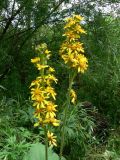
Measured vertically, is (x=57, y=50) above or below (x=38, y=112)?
above

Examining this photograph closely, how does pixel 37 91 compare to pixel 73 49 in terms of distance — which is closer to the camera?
pixel 37 91

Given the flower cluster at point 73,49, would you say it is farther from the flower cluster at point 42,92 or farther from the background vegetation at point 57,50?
the background vegetation at point 57,50

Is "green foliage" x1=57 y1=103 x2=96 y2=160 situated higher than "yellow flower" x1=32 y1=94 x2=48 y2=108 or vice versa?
"yellow flower" x1=32 y1=94 x2=48 y2=108

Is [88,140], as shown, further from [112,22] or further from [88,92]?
[112,22]

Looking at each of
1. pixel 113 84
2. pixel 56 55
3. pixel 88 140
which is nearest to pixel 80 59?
pixel 88 140

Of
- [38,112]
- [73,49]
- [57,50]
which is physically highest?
[57,50]

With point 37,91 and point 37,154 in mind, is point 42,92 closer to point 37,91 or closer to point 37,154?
point 37,91

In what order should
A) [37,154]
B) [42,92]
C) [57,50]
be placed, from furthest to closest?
[57,50] → [37,154] → [42,92]

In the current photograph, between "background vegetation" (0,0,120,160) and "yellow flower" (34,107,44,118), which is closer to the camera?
"yellow flower" (34,107,44,118)

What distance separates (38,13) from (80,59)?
277 cm

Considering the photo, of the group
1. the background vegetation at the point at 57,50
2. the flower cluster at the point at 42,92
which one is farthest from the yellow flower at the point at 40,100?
the background vegetation at the point at 57,50

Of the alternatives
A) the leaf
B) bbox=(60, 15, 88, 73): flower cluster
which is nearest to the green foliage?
the leaf

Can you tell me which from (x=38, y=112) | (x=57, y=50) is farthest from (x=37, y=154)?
(x=57, y=50)

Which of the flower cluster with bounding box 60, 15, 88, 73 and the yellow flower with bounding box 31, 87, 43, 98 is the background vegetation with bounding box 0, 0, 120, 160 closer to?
the flower cluster with bounding box 60, 15, 88, 73
